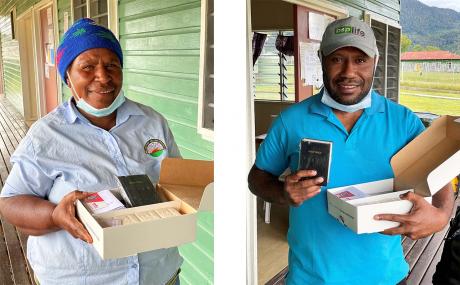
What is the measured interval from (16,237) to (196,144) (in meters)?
1.44

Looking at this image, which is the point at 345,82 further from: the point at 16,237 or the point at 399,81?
the point at 16,237

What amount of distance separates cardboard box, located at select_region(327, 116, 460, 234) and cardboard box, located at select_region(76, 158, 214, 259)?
212 millimetres

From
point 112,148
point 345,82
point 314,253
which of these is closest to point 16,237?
point 112,148

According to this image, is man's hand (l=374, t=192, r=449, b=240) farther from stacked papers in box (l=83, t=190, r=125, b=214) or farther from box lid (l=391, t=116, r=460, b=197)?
stacked papers in box (l=83, t=190, r=125, b=214)

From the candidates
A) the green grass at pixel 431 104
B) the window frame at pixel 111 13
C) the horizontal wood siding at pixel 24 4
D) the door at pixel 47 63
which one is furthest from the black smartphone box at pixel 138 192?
the horizontal wood siding at pixel 24 4

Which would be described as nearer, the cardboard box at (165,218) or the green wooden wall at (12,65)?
the cardboard box at (165,218)

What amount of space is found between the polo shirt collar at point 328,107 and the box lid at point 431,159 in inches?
2.7

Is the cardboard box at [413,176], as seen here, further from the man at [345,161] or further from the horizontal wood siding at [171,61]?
the horizontal wood siding at [171,61]

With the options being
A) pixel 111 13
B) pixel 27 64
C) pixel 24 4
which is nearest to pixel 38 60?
pixel 27 64

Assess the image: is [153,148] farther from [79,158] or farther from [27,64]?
[27,64]

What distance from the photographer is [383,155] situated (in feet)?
1.68

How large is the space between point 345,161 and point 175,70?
0.79 m

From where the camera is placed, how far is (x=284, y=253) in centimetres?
65

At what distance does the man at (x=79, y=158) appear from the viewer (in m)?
0.59
